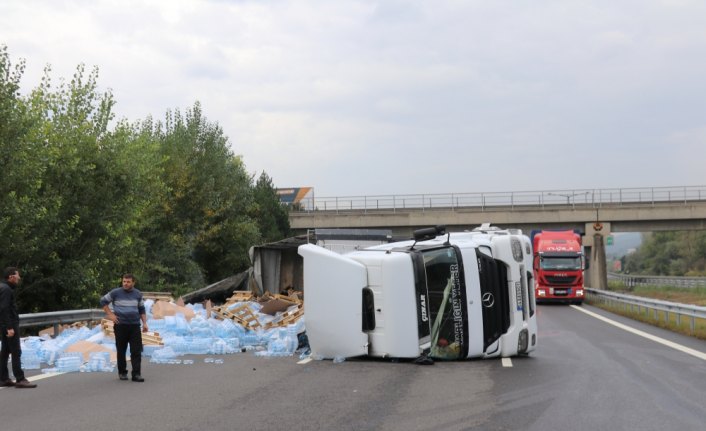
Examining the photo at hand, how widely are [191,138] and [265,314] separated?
26.8 metres

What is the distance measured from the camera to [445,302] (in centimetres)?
A: 1202

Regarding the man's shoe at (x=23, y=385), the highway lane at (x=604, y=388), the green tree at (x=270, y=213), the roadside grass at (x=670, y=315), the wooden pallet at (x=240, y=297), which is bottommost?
the roadside grass at (x=670, y=315)

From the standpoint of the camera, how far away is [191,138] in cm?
4384

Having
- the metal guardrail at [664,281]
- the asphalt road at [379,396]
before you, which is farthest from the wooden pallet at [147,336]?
the metal guardrail at [664,281]

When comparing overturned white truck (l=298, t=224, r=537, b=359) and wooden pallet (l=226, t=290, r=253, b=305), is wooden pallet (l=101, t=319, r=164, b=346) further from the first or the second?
wooden pallet (l=226, t=290, r=253, b=305)

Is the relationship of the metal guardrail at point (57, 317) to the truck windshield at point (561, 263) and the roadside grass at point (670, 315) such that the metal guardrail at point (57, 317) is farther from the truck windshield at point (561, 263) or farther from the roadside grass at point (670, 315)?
the truck windshield at point (561, 263)

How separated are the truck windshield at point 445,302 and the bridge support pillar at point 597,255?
128 feet

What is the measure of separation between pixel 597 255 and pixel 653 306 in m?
28.4

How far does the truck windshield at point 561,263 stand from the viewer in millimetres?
36000

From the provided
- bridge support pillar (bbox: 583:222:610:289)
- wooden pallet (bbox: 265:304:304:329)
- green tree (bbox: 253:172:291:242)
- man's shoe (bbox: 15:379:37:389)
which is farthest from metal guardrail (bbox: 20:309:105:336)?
bridge support pillar (bbox: 583:222:610:289)

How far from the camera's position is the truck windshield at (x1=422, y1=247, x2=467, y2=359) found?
12.0 metres

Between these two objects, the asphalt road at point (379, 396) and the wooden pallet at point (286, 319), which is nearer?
the asphalt road at point (379, 396)

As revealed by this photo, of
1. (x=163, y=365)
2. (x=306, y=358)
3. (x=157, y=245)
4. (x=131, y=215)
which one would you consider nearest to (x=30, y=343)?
(x=163, y=365)

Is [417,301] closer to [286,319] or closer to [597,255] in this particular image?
[286,319]
